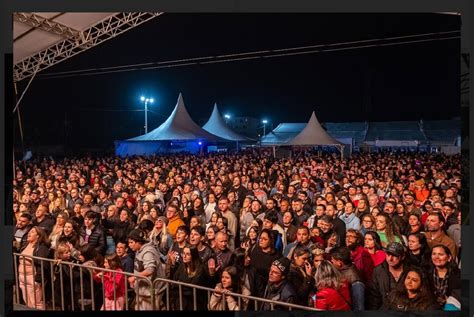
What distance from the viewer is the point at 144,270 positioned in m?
4.16

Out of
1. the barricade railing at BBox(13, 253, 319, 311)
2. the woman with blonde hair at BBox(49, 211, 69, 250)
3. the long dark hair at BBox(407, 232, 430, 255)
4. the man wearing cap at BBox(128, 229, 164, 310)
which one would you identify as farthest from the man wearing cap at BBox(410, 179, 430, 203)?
the woman with blonde hair at BBox(49, 211, 69, 250)

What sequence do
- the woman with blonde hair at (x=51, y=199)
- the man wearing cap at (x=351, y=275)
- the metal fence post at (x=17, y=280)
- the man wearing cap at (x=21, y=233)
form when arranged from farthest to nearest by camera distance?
the woman with blonde hair at (x=51, y=199) → the man wearing cap at (x=21, y=233) → the metal fence post at (x=17, y=280) → the man wearing cap at (x=351, y=275)

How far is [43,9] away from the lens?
205 inches

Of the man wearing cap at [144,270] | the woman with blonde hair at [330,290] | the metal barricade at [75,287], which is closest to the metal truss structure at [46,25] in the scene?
the metal barricade at [75,287]

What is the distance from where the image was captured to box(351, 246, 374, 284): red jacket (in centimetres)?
417

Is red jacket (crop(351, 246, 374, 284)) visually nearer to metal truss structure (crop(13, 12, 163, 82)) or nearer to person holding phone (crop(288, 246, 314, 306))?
person holding phone (crop(288, 246, 314, 306))

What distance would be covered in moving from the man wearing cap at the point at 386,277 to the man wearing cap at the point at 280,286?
690mm

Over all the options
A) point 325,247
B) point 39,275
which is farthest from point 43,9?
point 325,247

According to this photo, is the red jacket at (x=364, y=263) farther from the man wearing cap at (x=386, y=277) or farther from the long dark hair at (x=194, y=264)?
the long dark hair at (x=194, y=264)

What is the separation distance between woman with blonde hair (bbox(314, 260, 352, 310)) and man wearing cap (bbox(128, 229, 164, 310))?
4.85 feet

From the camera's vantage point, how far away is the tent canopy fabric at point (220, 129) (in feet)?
Answer: 61.3

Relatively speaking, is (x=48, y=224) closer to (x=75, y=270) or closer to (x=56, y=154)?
(x=75, y=270)

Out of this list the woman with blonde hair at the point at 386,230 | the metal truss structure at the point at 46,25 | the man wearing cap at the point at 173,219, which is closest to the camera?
the woman with blonde hair at the point at 386,230

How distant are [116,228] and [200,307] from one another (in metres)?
1.93
